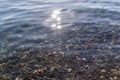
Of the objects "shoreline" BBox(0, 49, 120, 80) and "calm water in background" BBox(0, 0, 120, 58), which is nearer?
"shoreline" BBox(0, 49, 120, 80)

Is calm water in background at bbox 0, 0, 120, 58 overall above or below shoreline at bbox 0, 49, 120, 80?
above

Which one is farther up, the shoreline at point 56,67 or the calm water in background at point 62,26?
the calm water in background at point 62,26

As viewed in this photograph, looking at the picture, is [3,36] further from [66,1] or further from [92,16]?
[66,1]

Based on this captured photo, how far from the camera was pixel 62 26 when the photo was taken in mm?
18094

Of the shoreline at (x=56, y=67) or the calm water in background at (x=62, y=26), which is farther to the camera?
the calm water in background at (x=62, y=26)

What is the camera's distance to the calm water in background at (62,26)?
1508cm

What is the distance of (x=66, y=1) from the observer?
2428 cm

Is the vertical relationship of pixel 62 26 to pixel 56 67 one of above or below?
above

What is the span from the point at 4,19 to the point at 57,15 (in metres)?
4.53

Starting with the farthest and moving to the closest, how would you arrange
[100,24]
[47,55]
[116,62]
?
[100,24] < [47,55] < [116,62]

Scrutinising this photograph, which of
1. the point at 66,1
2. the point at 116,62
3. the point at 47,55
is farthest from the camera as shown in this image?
the point at 66,1

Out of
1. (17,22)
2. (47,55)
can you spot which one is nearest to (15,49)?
(47,55)

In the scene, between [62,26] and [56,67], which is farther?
[62,26]

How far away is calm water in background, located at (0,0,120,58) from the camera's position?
15.1 metres
